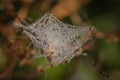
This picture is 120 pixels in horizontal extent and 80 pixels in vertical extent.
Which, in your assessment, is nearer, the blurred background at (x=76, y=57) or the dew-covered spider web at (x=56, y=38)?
the dew-covered spider web at (x=56, y=38)

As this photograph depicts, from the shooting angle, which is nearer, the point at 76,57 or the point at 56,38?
the point at 56,38

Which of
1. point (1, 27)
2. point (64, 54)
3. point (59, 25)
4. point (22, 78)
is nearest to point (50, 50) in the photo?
point (64, 54)

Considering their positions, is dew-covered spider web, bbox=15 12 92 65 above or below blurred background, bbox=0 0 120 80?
below

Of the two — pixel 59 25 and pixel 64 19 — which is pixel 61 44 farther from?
pixel 64 19

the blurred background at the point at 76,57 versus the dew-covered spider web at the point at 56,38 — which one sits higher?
the blurred background at the point at 76,57
